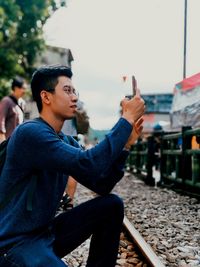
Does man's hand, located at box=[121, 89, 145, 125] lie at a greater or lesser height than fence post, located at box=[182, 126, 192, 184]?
greater

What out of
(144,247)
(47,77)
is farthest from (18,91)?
(47,77)

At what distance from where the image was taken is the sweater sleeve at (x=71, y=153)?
2096 mm

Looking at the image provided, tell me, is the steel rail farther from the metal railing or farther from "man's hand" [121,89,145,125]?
the metal railing


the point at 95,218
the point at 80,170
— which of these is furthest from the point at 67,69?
the point at 95,218

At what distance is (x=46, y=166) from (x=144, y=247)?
221cm

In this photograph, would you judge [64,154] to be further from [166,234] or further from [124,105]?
[166,234]

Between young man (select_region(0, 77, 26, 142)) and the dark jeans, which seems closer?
the dark jeans

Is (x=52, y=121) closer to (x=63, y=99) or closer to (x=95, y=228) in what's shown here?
(x=63, y=99)

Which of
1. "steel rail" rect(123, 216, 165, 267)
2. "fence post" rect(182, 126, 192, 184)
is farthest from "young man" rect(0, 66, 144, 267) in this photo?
"fence post" rect(182, 126, 192, 184)

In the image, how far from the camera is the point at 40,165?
2.14m

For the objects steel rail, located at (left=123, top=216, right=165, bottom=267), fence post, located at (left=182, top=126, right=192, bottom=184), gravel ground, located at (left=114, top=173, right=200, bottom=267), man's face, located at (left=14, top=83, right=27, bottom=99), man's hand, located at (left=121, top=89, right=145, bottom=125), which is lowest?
gravel ground, located at (left=114, top=173, right=200, bottom=267)

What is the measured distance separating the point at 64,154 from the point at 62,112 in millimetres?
339

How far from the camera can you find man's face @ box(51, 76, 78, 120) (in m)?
2.36

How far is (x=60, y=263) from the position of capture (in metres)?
2.15
